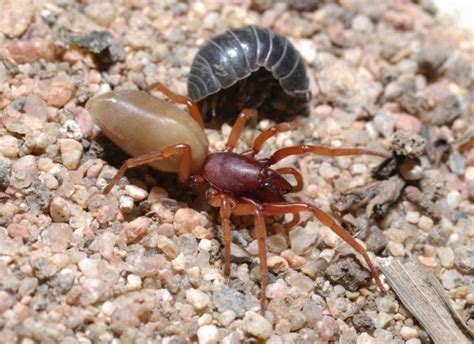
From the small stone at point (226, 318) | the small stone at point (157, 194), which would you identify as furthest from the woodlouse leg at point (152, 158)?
the small stone at point (226, 318)

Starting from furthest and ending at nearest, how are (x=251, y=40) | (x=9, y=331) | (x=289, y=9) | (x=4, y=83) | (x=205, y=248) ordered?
1. (x=289, y=9)
2. (x=251, y=40)
3. (x=4, y=83)
4. (x=205, y=248)
5. (x=9, y=331)

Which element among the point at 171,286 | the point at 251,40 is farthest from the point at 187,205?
the point at 251,40

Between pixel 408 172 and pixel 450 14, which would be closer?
pixel 408 172

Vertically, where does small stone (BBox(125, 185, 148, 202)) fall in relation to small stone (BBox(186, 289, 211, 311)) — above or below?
above

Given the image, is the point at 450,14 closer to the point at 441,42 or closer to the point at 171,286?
the point at 441,42

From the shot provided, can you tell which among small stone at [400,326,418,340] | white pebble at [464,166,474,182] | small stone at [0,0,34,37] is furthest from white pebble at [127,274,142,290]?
white pebble at [464,166,474,182]

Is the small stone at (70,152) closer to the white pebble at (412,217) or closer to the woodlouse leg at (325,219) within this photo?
the woodlouse leg at (325,219)

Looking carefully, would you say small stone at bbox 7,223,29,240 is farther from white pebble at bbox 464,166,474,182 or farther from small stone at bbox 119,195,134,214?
white pebble at bbox 464,166,474,182

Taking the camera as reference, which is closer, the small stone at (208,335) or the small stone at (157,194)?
the small stone at (208,335)
